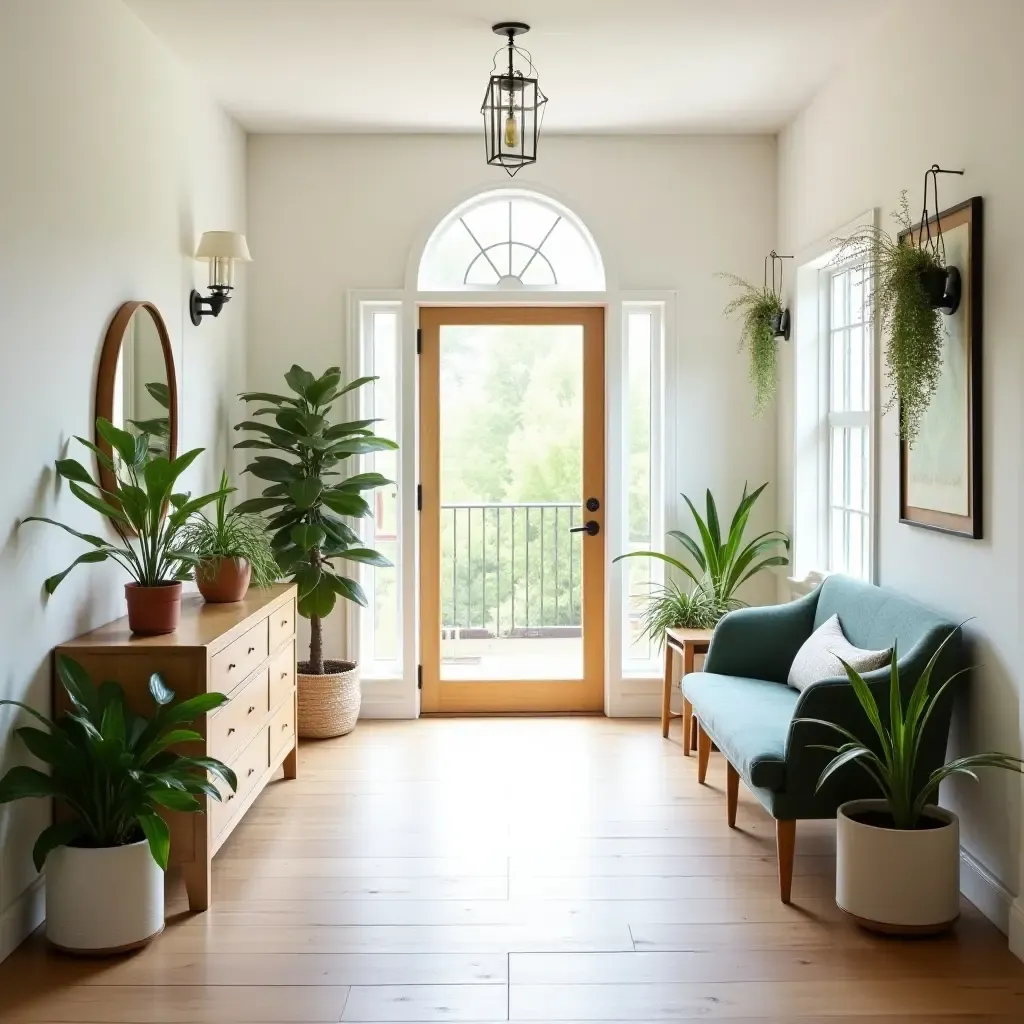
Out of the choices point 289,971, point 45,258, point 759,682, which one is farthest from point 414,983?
point 45,258

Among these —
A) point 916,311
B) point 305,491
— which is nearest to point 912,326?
point 916,311

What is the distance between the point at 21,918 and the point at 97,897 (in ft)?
0.96

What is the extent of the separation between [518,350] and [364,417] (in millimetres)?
829

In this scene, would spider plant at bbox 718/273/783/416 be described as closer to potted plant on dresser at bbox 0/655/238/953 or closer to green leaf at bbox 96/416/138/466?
green leaf at bbox 96/416/138/466

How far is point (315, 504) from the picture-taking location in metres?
4.96

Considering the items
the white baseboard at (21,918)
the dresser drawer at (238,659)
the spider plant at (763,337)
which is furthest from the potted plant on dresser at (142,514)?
the spider plant at (763,337)

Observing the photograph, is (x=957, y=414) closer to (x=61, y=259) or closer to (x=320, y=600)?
(x=61, y=259)

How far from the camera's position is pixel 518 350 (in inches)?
223

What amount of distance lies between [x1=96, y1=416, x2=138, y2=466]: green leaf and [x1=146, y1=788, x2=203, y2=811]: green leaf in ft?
3.26

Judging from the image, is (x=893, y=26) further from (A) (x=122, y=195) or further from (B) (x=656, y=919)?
(B) (x=656, y=919)

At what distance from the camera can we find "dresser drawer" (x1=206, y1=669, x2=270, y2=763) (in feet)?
10.8

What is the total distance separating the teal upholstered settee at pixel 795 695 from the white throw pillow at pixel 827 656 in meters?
0.05

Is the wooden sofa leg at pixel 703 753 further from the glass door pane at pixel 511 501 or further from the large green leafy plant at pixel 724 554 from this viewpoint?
the glass door pane at pixel 511 501

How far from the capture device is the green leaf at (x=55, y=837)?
284 centimetres
